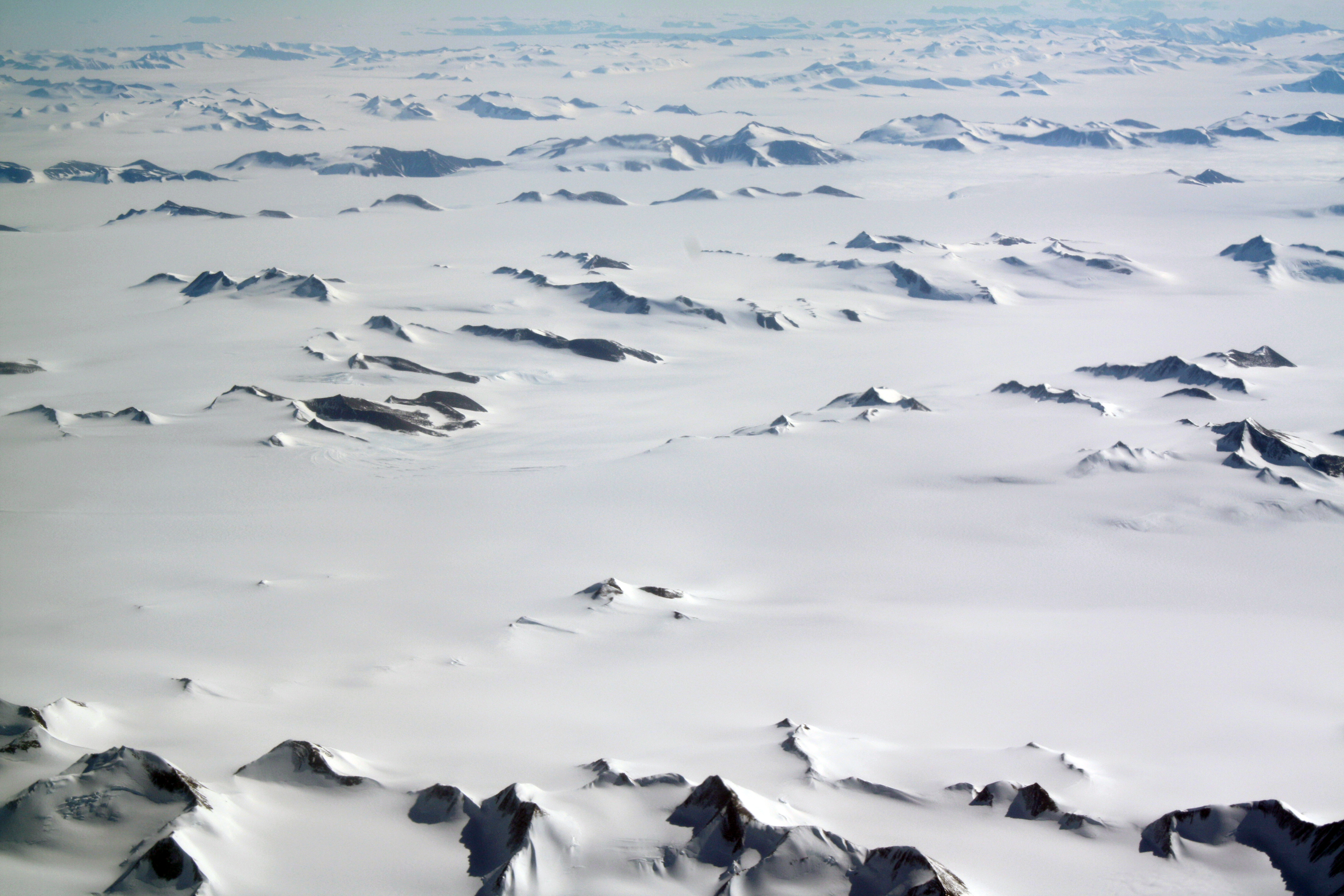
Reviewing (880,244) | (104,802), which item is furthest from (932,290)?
(104,802)

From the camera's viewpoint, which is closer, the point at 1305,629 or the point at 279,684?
the point at 279,684

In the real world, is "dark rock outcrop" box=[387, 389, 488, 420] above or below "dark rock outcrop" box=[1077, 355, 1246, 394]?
below

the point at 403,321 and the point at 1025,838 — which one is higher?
the point at 1025,838

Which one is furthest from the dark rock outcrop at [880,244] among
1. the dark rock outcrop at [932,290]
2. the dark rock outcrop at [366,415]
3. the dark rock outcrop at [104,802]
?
the dark rock outcrop at [104,802]

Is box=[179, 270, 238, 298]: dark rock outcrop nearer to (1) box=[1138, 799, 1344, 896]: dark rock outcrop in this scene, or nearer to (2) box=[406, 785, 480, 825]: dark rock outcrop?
(2) box=[406, 785, 480, 825]: dark rock outcrop

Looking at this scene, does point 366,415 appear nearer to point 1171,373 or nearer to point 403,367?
point 403,367

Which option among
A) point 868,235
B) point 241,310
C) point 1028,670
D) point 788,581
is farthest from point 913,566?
point 868,235

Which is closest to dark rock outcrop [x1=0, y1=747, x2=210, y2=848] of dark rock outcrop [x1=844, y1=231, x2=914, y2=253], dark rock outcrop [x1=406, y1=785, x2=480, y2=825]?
dark rock outcrop [x1=406, y1=785, x2=480, y2=825]

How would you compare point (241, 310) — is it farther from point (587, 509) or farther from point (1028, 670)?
point (1028, 670)
